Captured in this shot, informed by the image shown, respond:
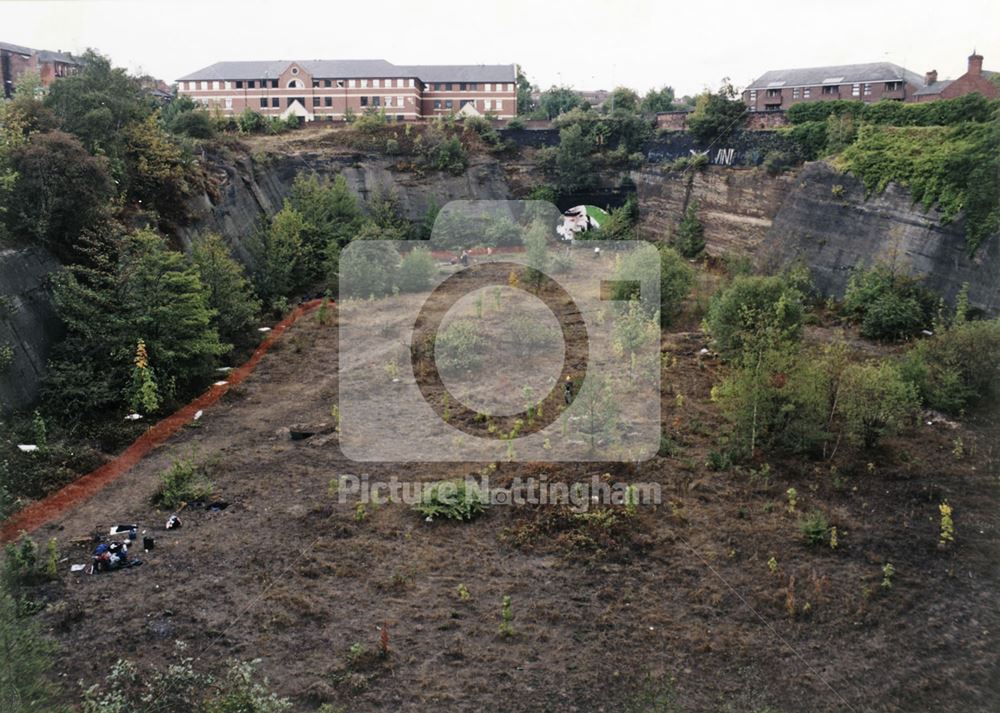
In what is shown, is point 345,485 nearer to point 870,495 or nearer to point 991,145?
point 870,495

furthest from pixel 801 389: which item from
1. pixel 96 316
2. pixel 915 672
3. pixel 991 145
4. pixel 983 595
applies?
pixel 96 316

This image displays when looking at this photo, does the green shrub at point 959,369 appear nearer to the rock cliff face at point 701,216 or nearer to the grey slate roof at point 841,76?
the rock cliff face at point 701,216

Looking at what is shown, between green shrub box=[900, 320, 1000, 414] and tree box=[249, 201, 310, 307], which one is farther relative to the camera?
tree box=[249, 201, 310, 307]

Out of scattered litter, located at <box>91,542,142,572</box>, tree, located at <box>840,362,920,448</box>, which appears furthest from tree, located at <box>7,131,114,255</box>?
tree, located at <box>840,362,920,448</box>

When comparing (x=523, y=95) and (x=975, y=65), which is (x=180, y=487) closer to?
(x=975, y=65)

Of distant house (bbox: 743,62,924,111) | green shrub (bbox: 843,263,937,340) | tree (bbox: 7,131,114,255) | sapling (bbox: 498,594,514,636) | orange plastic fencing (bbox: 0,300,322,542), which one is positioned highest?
distant house (bbox: 743,62,924,111)

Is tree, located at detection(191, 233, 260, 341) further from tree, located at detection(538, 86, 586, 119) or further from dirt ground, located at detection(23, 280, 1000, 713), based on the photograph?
tree, located at detection(538, 86, 586, 119)
